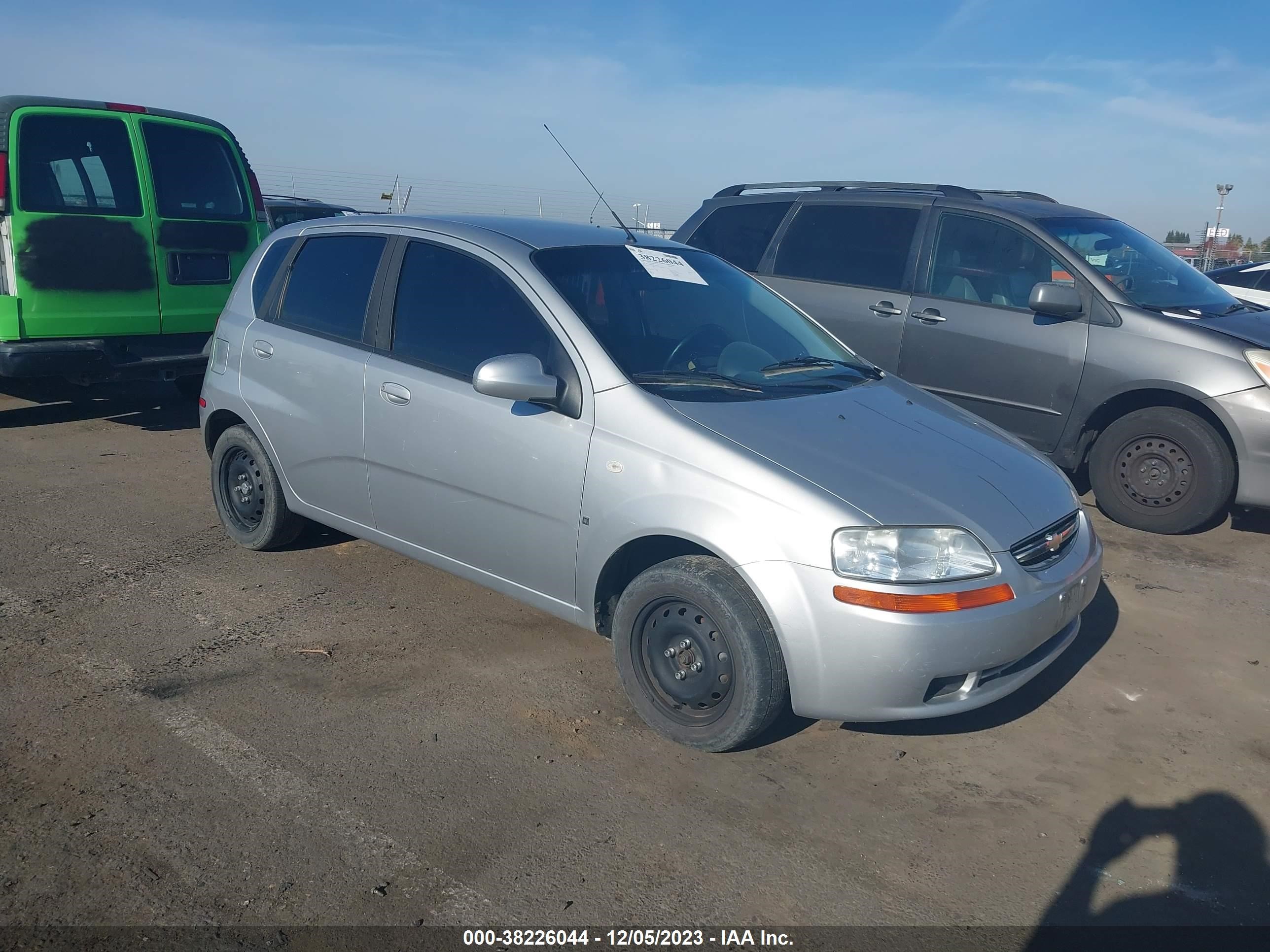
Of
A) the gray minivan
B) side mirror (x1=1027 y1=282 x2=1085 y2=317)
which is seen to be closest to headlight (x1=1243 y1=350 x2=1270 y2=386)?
the gray minivan

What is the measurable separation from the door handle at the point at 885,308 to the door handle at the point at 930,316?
12cm

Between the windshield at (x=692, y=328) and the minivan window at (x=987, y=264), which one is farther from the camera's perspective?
the minivan window at (x=987, y=264)

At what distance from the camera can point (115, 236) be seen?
6.98m

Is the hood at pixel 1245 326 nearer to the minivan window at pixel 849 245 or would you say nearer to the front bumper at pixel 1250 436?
the front bumper at pixel 1250 436

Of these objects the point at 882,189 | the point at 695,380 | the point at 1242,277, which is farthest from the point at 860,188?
the point at 1242,277

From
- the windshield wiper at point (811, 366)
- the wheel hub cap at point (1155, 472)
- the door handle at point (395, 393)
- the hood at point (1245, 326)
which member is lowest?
the wheel hub cap at point (1155, 472)

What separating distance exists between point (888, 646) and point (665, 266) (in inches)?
80.0

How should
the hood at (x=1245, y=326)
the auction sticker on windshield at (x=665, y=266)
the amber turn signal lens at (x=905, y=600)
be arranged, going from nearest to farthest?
the amber turn signal lens at (x=905, y=600), the auction sticker on windshield at (x=665, y=266), the hood at (x=1245, y=326)

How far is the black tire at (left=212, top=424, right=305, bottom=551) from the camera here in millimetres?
4926

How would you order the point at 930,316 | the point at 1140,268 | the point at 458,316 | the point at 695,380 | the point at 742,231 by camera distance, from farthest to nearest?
the point at 742,231 < the point at 930,316 < the point at 1140,268 < the point at 458,316 < the point at 695,380

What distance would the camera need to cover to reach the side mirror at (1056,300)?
5.85 meters

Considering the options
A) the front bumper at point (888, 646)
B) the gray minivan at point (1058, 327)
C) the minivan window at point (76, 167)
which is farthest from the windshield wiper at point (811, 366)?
the minivan window at point (76, 167)

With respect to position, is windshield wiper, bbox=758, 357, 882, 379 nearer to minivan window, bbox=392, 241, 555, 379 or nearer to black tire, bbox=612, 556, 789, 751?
minivan window, bbox=392, 241, 555, 379

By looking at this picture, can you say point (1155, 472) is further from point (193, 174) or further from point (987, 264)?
point (193, 174)
